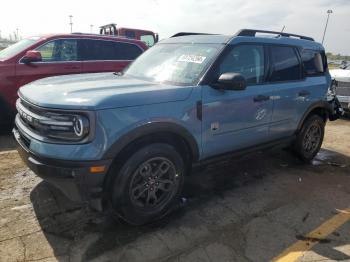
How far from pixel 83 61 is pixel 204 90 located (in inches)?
167

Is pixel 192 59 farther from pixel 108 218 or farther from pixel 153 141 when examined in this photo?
pixel 108 218

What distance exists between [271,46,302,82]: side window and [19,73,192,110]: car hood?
1623 mm

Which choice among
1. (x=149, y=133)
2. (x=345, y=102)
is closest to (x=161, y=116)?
(x=149, y=133)

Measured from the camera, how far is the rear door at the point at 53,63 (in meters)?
6.24

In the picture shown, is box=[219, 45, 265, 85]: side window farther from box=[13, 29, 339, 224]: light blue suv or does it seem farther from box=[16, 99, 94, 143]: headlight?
box=[16, 99, 94, 143]: headlight

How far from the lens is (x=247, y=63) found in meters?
4.14

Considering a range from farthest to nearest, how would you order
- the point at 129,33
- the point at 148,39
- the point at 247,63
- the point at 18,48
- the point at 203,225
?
the point at 148,39 → the point at 129,33 → the point at 18,48 → the point at 247,63 → the point at 203,225

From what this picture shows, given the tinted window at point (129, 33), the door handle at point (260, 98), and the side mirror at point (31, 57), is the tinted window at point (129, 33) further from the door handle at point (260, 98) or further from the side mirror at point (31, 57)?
the door handle at point (260, 98)

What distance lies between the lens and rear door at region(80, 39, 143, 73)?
23.4ft

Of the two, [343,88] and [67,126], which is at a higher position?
[67,126]

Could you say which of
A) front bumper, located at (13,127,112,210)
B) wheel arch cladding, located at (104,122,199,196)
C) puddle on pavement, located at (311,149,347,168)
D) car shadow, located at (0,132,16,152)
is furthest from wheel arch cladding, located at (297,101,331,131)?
car shadow, located at (0,132,16,152)

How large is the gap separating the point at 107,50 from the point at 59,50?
3.54 ft

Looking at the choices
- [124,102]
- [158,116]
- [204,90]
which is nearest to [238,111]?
[204,90]

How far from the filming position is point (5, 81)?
19.9 ft
